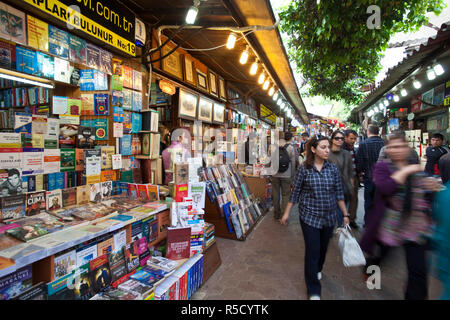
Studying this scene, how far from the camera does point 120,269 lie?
2357 mm

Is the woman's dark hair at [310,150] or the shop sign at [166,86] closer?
the woman's dark hair at [310,150]

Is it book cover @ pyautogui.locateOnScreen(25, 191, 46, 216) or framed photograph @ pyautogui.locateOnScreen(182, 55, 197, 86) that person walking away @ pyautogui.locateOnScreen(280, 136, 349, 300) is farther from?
framed photograph @ pyautogui.locateOnScreen(182, 55, 197, 86)

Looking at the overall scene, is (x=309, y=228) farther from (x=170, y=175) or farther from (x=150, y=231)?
(x=170, y=175)

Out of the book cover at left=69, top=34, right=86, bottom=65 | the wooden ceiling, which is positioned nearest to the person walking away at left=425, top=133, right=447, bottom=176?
the wooden ceiling

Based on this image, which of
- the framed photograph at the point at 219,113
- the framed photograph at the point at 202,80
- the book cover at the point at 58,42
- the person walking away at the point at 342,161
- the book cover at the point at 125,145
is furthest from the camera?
the framed photograph at the point at 219,113

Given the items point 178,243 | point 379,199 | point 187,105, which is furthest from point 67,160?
point 379,199

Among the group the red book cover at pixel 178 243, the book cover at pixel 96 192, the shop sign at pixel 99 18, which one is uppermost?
the shop sign at pixel 99 18

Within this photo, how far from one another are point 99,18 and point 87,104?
1124mm

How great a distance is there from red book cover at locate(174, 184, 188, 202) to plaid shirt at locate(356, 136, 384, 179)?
3485 millimetres

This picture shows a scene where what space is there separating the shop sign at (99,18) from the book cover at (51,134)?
1131 millimetres

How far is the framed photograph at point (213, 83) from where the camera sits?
652cm

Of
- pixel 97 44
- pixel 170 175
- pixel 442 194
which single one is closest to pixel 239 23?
pixel 97 44

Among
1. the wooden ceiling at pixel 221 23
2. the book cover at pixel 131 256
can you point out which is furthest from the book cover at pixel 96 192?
the wooden ceiling at pixel 221 23

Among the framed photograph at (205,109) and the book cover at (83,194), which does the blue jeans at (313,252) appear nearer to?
the book cover at (83,194)
